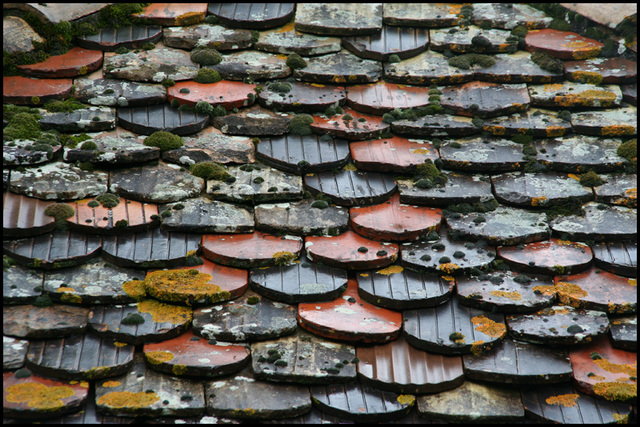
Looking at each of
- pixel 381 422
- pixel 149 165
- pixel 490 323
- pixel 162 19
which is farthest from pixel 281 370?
pixel 162 19

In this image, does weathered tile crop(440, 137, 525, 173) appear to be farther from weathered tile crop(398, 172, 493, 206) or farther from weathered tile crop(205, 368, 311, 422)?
weathered tile crop(205, 368, 311, 422)

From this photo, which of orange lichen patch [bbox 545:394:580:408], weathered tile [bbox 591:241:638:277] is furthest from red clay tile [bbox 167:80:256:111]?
orange lichen patch [bbox 545:394:580:408]

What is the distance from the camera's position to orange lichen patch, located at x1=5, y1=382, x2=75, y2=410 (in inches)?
98.2

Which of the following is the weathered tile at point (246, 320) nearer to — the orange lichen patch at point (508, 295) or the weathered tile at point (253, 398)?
Answer: the weathered tile at point (253, 398)

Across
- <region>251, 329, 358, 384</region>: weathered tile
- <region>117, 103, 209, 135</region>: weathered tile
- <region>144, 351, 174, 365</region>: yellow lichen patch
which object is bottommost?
<region>144, 351, 174, 365</region>: yellow lichen patch

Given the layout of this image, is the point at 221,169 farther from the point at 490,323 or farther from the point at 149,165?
the point at 490,323

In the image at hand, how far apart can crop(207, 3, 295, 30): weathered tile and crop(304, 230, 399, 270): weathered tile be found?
1706 millimetres

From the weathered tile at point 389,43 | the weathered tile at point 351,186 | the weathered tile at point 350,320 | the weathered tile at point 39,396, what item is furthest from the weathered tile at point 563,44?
the weathered tile at point 39,396

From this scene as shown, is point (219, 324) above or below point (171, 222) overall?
below

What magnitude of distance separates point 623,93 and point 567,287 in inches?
61.6

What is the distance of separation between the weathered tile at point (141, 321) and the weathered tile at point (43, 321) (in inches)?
2.6

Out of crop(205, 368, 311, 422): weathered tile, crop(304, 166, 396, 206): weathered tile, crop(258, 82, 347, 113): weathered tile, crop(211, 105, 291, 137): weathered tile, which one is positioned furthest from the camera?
crop(258, 82, 347, 113): weathered tile

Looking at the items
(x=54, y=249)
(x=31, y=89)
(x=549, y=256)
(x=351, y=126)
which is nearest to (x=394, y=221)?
(x=351, y=126)

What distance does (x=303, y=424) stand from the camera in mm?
2617
